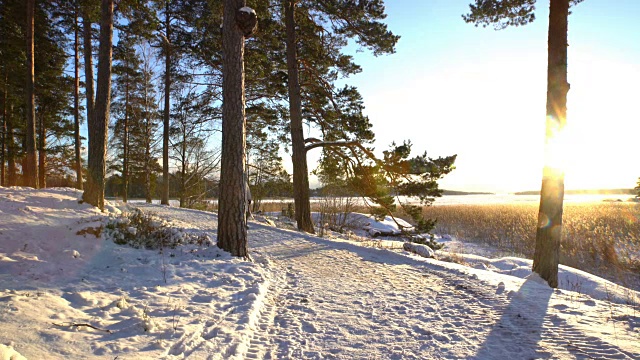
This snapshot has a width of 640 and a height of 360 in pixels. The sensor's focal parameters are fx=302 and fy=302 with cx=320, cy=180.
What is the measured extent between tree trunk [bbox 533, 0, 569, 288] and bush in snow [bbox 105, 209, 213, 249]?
699 cm

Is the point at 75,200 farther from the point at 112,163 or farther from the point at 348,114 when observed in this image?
the point at 112,163

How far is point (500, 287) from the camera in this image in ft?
15.3

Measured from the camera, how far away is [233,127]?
5.75 metres

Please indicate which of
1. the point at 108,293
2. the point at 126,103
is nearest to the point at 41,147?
the point at 126,103

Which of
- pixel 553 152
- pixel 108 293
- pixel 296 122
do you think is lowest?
pixel 108 293

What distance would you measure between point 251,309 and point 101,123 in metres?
6.43

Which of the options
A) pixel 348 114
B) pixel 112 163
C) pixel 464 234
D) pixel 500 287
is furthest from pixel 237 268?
pixel 112 163

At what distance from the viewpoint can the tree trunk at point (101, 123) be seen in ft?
23.2

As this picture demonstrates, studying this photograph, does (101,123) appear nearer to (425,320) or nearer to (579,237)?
(425,320)

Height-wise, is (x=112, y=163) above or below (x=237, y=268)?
above

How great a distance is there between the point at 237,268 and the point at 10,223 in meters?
3.49

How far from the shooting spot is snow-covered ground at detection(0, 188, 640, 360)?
2.60 metres

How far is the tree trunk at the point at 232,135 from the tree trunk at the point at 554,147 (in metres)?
6.24

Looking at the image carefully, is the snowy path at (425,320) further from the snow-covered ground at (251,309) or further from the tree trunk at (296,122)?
the tree trunk at (296,122)
